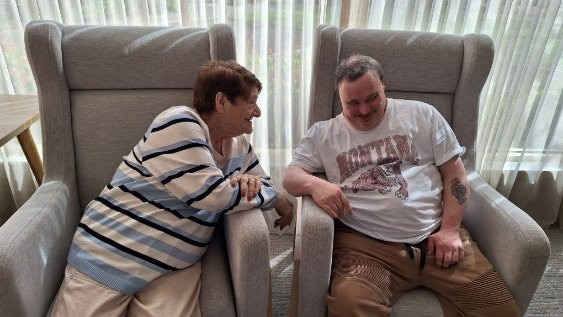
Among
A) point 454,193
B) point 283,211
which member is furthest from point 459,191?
point 283,211

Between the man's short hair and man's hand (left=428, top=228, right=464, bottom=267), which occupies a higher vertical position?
the man's short hair

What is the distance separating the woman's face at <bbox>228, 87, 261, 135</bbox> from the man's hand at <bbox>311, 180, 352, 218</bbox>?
0.30 m

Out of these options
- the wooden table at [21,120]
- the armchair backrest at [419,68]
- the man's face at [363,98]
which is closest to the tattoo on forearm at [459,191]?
the armchair backrest at [419,68]

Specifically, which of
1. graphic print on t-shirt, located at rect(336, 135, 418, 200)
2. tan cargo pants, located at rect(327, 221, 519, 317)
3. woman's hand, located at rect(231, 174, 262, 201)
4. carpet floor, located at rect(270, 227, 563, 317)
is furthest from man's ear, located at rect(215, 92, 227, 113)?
carpet floor, located at rect(270, 227, 563, 317)

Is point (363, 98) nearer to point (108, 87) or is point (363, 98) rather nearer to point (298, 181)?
point (298, 181)

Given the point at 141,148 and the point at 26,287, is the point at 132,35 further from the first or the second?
the point at 26,287

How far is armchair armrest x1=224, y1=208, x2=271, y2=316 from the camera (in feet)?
3.76

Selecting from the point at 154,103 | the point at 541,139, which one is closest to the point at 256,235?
the point at 154,103

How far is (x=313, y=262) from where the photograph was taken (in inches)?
49.1

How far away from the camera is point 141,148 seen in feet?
4.24

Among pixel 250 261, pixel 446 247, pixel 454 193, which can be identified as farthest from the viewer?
pixel 454 193

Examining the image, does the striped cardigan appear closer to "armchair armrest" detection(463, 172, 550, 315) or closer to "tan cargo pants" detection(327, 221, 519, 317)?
"tan cargo pants" detection(327, 221, 519, 317)

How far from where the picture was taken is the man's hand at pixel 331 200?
1.34 meters

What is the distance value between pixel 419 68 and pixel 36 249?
141 centimetres
